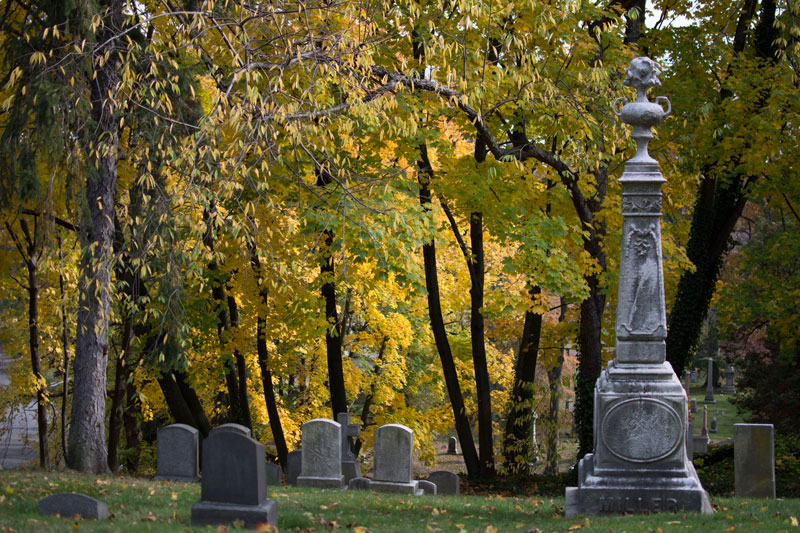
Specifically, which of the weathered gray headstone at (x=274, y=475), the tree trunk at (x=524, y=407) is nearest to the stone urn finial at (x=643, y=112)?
the weathered gray headstone at (x=274, y=475)

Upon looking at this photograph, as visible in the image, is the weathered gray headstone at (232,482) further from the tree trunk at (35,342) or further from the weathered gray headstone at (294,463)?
the tree trunk at (35,342)

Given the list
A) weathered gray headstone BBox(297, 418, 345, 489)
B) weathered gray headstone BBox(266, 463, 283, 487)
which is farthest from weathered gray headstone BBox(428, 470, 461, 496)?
weathered gray headstone BBox(266, 463, 283, 487)

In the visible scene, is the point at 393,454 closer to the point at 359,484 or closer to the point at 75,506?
the point at 359,484

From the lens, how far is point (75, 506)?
736 cm

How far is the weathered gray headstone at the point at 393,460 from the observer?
1250 centimetres

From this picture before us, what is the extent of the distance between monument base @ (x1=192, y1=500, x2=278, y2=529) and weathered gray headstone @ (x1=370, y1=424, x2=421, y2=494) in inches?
227

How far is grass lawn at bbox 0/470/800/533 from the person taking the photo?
673 centimetres

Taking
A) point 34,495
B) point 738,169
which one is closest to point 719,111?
point 738,169

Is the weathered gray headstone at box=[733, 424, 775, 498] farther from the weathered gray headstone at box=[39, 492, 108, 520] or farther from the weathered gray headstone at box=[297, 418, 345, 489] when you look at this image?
the weathered gray headstone at box=[39, 492, 108, 520]

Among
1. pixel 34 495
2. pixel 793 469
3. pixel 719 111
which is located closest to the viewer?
pixel 34 495

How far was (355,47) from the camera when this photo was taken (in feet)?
32.3

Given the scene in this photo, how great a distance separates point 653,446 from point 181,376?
12.6 metres

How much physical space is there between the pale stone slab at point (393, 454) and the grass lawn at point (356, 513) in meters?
1.61

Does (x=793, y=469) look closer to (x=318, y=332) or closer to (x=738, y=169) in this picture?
(x=738, y=169)
